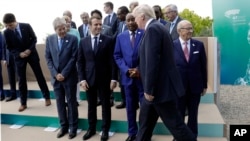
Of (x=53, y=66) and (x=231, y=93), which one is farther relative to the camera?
(x=231, y=93)

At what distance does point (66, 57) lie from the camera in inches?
155

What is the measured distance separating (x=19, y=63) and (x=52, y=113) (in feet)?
3.28

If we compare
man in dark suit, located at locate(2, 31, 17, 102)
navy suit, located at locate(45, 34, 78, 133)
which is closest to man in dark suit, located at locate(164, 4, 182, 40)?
navy suit, located at locate(45, 34, 78, 133)

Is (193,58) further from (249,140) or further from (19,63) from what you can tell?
(19,63)

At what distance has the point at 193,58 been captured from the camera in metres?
3.32

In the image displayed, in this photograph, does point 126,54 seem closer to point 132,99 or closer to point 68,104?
point 132,99

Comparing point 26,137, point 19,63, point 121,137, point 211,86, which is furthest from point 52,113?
point 211,86

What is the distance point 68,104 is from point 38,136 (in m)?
0.75

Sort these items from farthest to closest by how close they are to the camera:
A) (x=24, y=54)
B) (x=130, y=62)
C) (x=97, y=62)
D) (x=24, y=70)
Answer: (x=24, y=70), (x=24, y=54), (x=97, y=62), (x=130, y=62)

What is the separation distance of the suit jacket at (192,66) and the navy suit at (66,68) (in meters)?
1.46

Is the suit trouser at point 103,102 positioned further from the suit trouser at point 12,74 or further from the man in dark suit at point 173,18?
the suit trouser at point 12,74

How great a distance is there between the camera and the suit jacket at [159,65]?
8.68ft

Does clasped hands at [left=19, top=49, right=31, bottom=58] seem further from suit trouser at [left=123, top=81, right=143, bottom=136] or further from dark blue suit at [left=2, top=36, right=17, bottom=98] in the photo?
suit trouser at [left=123, top=81, right=143, bottom=136]

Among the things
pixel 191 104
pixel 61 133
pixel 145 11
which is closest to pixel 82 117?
pixel 61 133
